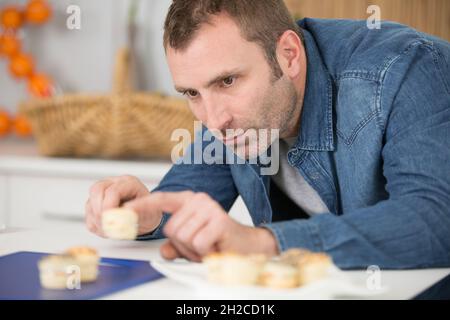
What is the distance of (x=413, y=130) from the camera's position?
1056 millimetres

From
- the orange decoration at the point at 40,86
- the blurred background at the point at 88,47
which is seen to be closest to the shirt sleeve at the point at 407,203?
the blurred background at the point at 88,47

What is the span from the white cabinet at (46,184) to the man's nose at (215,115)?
100 centimetres

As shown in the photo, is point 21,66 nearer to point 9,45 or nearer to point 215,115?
point 9,45

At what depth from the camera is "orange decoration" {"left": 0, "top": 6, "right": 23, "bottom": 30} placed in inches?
105

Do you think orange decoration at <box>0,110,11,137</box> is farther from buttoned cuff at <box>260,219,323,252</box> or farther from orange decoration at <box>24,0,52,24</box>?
buttoned cuff at <box>260,219,323,252</box>

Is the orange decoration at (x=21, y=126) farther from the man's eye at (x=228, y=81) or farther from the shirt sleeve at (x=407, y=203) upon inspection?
the shirt sleeve at (x=407, y=203)

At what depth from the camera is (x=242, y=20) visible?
1164 mm

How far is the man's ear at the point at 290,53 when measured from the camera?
125 centimetres

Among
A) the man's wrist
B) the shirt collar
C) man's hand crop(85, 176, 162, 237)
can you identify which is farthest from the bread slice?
the shirt collar

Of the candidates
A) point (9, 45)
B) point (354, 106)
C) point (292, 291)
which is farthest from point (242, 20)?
point (9, 45)

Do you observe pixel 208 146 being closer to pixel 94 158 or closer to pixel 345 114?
pixel 345 114

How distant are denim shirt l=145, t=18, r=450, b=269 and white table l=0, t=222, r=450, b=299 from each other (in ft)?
0.14
